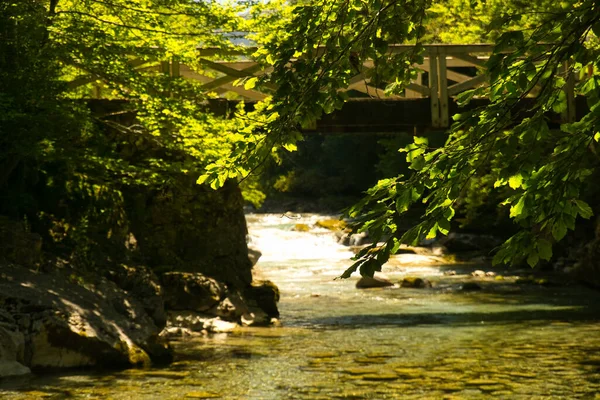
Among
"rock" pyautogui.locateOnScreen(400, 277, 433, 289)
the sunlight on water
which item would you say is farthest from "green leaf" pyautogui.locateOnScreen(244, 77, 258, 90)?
the sunlight on water

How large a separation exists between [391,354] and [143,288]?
3.90 metres

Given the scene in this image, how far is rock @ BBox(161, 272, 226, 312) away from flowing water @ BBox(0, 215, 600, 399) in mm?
877

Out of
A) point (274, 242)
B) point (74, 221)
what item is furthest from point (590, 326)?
point (274, 242)

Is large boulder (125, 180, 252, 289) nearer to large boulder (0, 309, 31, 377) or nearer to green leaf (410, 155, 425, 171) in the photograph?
large boulder (0, 309, 31, 377)

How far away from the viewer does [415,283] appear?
71.8 ft

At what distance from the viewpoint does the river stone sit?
21781 mm

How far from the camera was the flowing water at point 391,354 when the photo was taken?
9.41 m

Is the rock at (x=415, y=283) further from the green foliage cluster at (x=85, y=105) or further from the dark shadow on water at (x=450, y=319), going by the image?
the green foliage cluster at (x=85, y=105)

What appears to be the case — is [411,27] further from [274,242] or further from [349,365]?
[274,242]

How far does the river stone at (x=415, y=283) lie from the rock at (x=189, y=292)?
7821mm

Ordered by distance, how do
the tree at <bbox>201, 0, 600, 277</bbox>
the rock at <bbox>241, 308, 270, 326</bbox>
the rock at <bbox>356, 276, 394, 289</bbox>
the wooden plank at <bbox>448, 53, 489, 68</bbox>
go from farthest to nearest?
the rock at <bbox>356, 276, 394, 289</bbox> → the wooden plank at <bbox>448, 53, 489, 68</bbox> → the rock at <bbox>241, 308, 270, 326</bbox> → the tree at <bbox>201, 0, 600, 277</bbox>

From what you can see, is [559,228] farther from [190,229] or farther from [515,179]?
[190,229]

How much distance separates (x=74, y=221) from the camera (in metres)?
13.6

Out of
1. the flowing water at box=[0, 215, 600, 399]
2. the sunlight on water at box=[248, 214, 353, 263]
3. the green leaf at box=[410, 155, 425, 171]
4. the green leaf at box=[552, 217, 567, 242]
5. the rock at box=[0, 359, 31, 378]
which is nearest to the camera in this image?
the green leaf at box=[552, 217, 567, 242]
